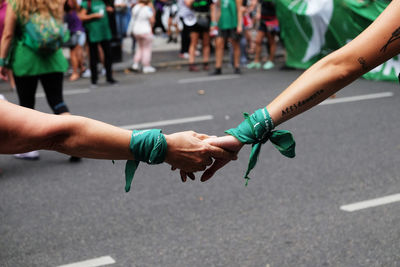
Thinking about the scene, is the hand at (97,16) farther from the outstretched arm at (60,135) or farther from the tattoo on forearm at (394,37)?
the tattoo on forearm at (394,37)

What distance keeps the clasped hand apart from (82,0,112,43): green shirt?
26.0 ft

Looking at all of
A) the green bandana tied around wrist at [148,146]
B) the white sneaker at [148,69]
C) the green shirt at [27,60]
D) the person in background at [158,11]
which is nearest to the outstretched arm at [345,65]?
the green bandana tied around wrist at [148,146]

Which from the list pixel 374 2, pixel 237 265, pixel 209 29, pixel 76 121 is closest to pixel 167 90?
pixel 209 29

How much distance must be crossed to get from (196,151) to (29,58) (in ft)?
12.0

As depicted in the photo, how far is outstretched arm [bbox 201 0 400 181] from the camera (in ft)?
7.93

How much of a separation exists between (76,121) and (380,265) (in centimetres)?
222

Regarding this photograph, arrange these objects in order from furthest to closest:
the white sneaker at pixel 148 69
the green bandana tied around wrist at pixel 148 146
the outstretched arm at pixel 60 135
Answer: the white sneaker at pixel 148 69, the green bandana tied around wrist at pixel 148 146, the outstretched arm at pixel 60 135

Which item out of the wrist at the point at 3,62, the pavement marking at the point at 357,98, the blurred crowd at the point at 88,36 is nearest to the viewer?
the blurred crowd at the point at 88,36

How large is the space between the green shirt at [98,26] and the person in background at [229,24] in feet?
7.35

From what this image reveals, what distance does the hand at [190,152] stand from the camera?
276cm

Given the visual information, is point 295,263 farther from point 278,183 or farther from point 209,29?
point 209,29

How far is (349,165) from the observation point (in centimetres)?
553

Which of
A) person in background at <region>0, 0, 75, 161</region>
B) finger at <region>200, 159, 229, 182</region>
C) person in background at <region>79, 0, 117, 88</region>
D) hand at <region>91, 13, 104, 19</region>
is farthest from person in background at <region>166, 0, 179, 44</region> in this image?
finger at <region>200, 159, 229, 182</region>

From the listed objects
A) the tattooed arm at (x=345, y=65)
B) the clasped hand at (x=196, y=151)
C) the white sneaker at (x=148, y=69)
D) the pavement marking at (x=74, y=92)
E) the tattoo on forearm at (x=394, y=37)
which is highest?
the tattoo on forearm at (x=394, y=37)
